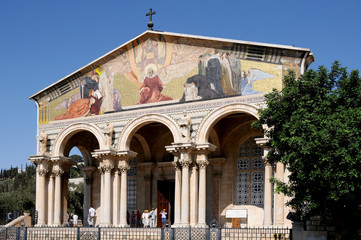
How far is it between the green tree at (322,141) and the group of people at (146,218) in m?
9.19

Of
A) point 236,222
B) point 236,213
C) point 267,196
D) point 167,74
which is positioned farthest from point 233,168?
point 167,74

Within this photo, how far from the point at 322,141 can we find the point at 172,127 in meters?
10.1

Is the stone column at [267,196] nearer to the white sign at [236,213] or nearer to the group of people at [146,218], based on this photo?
the white sign at [236,213]

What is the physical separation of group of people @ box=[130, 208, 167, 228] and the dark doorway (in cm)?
43

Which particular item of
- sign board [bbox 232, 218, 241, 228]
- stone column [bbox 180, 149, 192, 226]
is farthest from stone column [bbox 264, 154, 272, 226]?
sign board [bbox 232, 218, 241, 228]

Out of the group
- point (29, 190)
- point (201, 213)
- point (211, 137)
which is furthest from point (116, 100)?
point (29, 190)

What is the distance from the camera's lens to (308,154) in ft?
58.7

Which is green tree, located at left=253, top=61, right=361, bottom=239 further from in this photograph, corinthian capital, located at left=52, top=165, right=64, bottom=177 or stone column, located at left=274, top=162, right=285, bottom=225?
corinthian capital, located at left=52, top=165, right=64, bottom=177

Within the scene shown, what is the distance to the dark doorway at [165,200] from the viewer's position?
30.0 m

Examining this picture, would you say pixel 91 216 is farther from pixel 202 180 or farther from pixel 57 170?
pixel 202 180

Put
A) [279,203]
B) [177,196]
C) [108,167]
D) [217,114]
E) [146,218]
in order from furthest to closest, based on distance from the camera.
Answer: [108,167] → [146,218] → [177,196] → [217,114] → [279,203]

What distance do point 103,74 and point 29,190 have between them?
26.7 m

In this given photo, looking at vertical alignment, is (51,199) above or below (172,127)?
below

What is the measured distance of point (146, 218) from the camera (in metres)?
27.2
